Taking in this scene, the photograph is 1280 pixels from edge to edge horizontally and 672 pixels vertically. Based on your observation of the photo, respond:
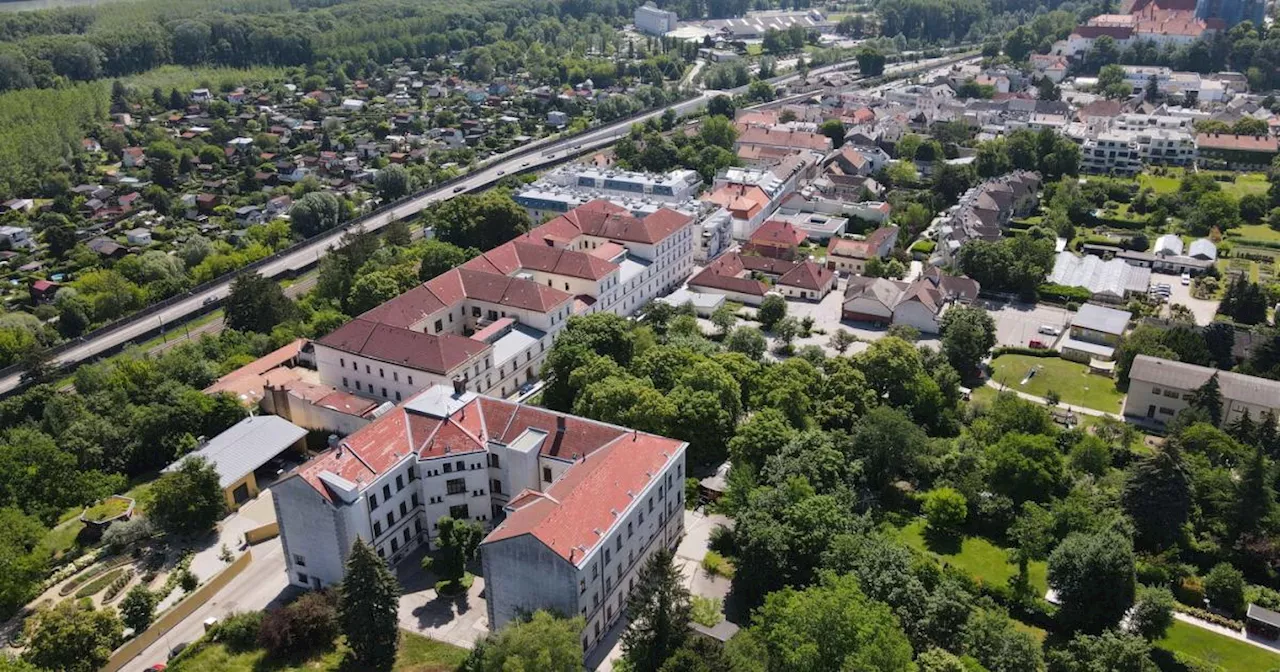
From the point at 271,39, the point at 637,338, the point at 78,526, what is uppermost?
the point at 271,39

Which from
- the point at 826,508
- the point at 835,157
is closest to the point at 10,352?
the point at 826,508

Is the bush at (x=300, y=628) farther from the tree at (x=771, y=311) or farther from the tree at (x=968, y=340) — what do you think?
the tree at (x=968, y=340)

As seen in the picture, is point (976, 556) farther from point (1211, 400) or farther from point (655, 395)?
point (1211, 400)

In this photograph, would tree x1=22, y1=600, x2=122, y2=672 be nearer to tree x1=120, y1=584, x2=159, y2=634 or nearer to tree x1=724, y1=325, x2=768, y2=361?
tree x1=120, y1=584, x2=159, y2=634

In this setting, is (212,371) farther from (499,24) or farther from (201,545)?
(499,24)

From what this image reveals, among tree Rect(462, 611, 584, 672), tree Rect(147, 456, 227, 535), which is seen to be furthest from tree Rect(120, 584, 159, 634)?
tree Rect(462, 611, 584, 672)

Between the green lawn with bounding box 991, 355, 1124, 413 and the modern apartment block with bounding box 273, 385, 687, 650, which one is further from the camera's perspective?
the green lawn with bounding box 991, 355, 1124, 413
